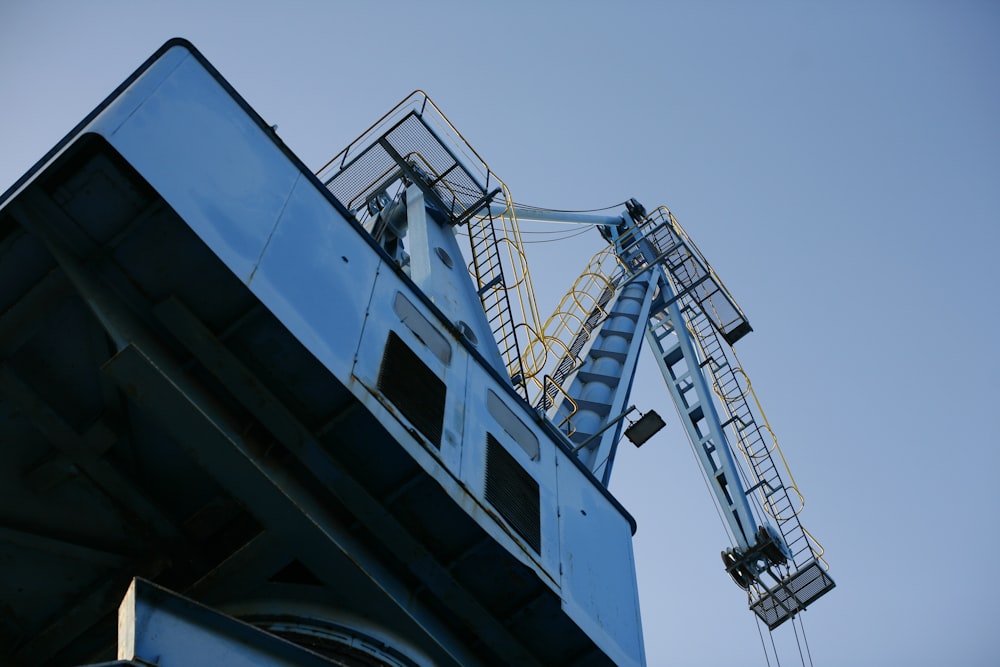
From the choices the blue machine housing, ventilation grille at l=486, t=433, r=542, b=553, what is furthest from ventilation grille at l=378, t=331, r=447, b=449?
ventilation grille at l=486, t=433, r=542, b=553

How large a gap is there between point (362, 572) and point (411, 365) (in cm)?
191

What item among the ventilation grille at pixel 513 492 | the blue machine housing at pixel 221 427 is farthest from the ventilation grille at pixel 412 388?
the ventilation grille at pixel 513 492

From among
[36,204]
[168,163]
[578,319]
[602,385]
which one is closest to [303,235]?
[168,163]

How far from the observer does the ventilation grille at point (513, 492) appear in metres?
8.45

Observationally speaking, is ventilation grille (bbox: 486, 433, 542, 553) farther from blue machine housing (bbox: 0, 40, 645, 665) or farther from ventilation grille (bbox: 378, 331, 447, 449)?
ventilation grille (bbox: 378, 331, 447, 449)

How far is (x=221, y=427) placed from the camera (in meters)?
→ 7.04

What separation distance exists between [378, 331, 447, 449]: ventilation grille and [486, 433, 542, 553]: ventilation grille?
2.18ft

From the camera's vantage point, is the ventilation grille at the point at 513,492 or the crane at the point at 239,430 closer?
the crane at the point at 239,430

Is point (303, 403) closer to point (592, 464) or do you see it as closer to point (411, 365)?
point (411, 365)

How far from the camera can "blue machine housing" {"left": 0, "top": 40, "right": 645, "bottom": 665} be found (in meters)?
6.94

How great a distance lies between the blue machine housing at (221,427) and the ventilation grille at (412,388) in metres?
0.02

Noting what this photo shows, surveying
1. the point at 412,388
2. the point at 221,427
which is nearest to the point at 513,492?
the point at 412,388

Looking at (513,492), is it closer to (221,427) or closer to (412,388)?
(412,388)

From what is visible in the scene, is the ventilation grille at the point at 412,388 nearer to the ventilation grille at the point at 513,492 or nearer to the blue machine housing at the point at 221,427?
the blue machine housing at the point at 221,427
